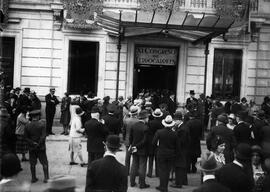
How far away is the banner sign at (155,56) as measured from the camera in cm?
2258

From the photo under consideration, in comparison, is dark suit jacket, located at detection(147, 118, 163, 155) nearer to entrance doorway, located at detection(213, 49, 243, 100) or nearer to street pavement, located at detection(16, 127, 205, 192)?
street pavement, located at detection(16, 127, 205, 192)

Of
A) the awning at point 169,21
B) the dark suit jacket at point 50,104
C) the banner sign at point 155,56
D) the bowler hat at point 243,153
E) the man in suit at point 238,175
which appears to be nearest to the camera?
the man in suit at point 238,175

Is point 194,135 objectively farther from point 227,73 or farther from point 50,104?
point 227,73

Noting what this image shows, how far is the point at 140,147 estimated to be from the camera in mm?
11180

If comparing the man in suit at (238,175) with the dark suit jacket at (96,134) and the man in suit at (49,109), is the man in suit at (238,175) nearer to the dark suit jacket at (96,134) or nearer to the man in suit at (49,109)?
the dark suit jacket at (96,134)

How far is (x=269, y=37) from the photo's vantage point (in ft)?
74.1

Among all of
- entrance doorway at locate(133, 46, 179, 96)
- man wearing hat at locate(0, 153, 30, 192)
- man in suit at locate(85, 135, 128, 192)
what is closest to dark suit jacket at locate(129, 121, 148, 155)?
man in suit at locate(85, 135, 128, 192)

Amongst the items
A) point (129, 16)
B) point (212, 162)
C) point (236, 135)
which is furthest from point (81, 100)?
point (212, 162)

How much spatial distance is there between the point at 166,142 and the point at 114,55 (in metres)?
11.9

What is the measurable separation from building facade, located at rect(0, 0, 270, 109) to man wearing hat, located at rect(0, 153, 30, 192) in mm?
16144

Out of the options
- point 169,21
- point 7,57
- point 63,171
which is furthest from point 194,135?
point 7,57

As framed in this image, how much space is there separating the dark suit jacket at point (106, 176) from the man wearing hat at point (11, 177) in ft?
4.14

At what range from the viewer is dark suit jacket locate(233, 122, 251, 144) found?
1082 cm

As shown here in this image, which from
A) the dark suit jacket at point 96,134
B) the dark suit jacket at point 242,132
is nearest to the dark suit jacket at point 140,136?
the dark suit jacket at point 96,134
